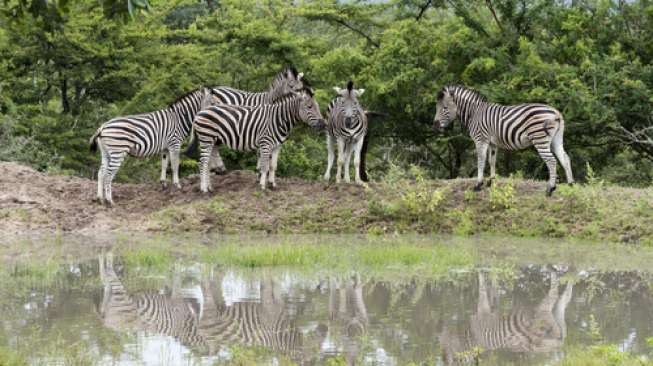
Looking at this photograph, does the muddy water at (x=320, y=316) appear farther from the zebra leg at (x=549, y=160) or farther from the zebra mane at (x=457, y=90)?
the zebra mane at (x=457, y=90)

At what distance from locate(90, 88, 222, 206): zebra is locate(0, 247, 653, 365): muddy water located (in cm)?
485

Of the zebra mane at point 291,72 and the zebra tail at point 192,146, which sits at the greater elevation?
the zebra mane at point 291,72

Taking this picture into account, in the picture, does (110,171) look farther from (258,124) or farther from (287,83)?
(287,83)

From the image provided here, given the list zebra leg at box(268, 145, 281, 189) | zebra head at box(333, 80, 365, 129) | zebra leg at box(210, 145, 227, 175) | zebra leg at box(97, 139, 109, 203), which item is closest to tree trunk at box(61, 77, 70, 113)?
zebra leg at box(210, 145, 227, 175)

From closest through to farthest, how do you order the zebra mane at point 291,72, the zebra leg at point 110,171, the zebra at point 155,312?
the zebra at point 155,312 < the zebra leg at point 110,171 < the zebra mane at point 291,72

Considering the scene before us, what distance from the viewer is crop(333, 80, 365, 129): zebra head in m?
16.9

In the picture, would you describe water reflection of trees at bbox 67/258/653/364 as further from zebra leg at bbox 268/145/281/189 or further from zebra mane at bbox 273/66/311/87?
zebra mane at bbox 273/66/311/87

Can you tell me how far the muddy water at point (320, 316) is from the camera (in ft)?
25.8

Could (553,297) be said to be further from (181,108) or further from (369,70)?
(369,70)

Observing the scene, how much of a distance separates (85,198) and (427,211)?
6336mm

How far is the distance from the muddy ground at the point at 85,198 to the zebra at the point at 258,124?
0.52m

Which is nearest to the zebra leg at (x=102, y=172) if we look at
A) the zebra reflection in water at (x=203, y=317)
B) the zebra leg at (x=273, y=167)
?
the zebra leg at (x=273, y=167)

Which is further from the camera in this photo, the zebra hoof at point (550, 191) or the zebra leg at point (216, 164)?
the zebra leg at point (216, 164)

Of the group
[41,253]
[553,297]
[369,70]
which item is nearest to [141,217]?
[41,253]
